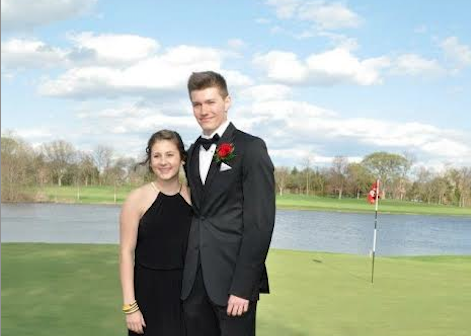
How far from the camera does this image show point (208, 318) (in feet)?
9.39

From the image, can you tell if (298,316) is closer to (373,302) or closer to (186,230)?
(373,302)

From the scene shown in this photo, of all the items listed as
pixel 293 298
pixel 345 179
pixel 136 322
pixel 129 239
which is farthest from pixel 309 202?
pixel 129 239

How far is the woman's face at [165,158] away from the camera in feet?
9.57

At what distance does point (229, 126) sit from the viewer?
2.88 meters

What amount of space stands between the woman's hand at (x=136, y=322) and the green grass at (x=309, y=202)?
165 ft

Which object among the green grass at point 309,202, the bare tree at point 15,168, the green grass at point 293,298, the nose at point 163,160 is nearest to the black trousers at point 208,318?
the nose at point 163,160

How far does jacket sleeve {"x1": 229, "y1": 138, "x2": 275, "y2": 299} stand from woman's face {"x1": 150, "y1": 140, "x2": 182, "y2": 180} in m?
0.37

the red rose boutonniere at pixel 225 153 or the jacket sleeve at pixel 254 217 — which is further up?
the red rose boutonniere at pixel 225 153

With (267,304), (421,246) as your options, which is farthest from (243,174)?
(421,246)

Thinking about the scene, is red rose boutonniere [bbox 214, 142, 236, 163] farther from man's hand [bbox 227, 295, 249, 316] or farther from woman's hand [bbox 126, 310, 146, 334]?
woman's hand [bbox 126, 310, 146, 334]

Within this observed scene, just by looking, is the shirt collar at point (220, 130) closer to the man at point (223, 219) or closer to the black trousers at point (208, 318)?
the man at point (223, 219)

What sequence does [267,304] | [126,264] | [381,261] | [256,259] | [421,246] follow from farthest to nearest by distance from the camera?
[421,246]
[381,261]
[267,304]
[126,264]
[256,259]

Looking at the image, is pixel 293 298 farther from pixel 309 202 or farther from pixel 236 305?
pixel 309 202

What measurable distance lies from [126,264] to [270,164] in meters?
0.83
